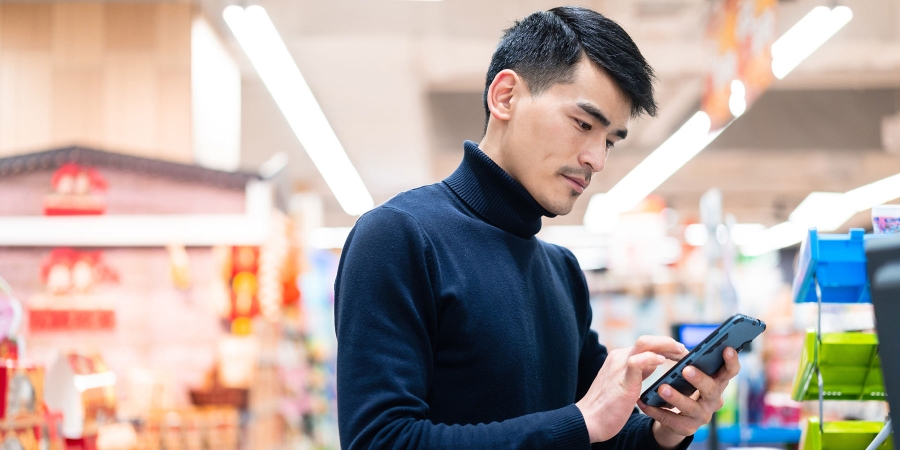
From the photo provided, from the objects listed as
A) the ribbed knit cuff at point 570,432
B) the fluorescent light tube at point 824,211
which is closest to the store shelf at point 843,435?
the ribbed knit cuff at point 570,432

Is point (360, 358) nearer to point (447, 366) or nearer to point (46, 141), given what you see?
point (447, 366)

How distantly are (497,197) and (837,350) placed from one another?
71cm

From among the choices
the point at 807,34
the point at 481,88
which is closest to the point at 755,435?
the point at 807,34

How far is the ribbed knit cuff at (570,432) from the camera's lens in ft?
4.04

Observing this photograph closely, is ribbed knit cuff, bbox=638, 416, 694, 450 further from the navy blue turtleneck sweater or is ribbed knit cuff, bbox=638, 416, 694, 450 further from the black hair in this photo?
the black hair

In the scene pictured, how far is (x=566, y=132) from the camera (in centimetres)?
148

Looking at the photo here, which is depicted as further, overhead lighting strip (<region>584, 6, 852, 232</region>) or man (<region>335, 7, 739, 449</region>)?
overhead lighting strip (<region>584, 6, 852, 232</region>)

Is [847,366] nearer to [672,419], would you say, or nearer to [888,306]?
[672,419]

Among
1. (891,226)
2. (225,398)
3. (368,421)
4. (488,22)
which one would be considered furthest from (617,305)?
(368,421)

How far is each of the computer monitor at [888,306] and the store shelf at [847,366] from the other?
1.88 ft

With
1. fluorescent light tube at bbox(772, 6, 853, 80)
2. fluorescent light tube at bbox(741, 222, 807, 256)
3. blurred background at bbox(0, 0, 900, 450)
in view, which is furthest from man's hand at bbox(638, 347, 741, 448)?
fluorescent light tube at bbox(741, 222, 807, 256)

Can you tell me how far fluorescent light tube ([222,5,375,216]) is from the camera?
4.71 m

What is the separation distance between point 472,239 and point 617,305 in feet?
19.8

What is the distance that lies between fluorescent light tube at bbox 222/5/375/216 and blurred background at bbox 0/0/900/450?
0.03 metres
